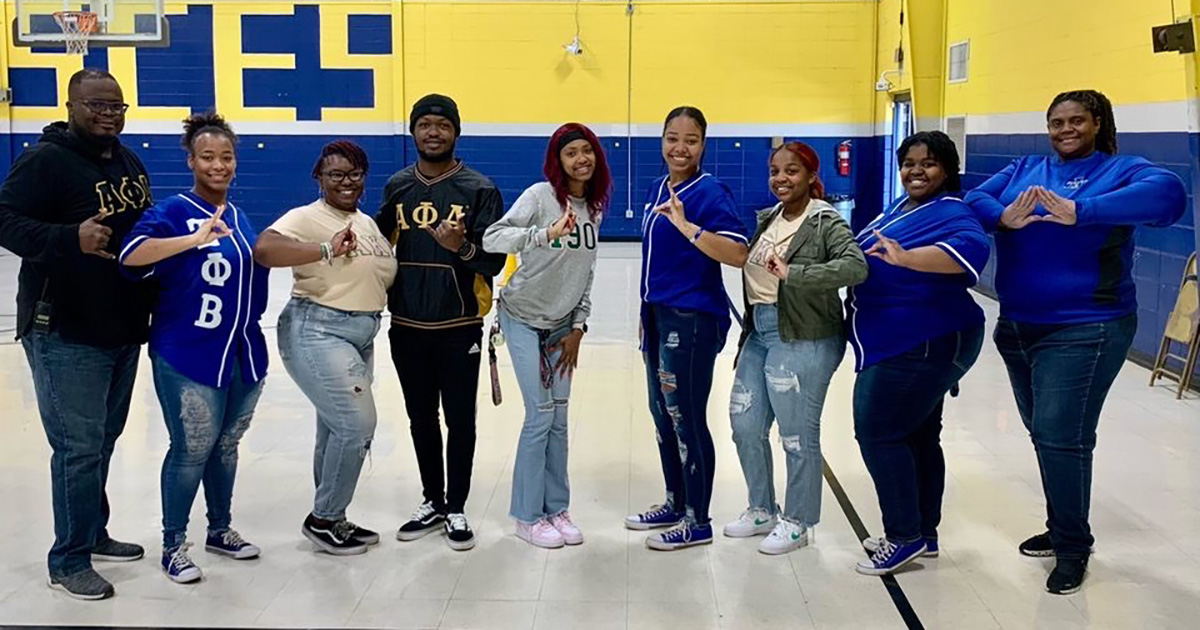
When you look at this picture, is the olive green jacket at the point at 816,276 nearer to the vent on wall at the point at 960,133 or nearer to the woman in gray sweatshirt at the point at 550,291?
the woman in gray sweatshirt at the point at 550,291

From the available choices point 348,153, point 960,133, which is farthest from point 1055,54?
point 348,153

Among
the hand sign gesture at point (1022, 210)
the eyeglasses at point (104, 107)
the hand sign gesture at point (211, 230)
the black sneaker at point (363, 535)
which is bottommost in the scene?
the black sneaker at point (363, 535)

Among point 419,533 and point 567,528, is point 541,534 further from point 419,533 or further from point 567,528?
point 419,533

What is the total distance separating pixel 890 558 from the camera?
366 centimetres

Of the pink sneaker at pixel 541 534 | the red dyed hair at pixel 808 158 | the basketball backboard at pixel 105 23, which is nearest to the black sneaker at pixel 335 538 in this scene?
the pink sneaker at pixel 541 534

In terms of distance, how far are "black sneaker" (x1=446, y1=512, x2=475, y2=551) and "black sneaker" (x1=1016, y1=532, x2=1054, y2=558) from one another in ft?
6.25

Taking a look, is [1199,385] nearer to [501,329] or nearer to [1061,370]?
[1061,370]

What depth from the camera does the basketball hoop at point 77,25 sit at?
35.9ft

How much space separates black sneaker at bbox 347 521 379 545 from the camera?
12.7ft

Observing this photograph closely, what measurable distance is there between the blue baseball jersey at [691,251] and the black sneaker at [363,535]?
1.26 metres

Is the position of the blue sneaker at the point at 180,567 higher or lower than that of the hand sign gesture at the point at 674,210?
lower

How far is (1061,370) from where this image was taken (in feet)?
11.2

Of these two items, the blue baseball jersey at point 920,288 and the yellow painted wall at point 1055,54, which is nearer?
the blue baseball jersey at point 920,288

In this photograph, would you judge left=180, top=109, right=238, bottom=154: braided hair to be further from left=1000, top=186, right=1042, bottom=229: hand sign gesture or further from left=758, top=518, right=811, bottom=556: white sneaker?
left=1000, top=186, right=1042, bottom=229: hand sign gesture
